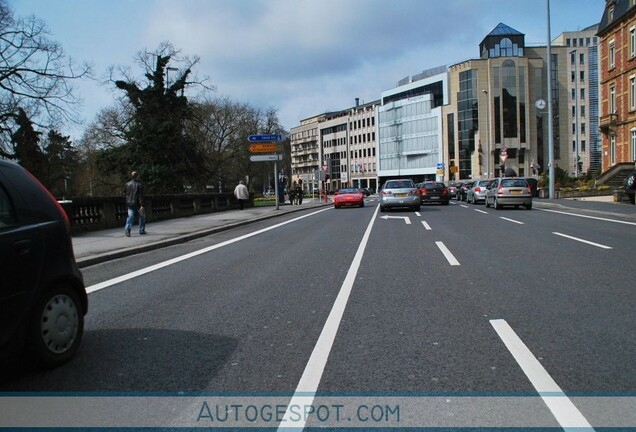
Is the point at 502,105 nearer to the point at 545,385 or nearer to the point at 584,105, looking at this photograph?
the point at 584,105

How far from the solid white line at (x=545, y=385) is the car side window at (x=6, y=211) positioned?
13.6 feet

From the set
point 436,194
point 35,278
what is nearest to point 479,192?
point 436,194

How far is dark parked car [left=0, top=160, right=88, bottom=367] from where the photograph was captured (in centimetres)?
401

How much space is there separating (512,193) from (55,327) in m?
25.7

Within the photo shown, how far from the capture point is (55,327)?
450 cm

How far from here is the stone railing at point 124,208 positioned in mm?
17391

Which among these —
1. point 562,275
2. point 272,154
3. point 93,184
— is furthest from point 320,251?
point 93,184

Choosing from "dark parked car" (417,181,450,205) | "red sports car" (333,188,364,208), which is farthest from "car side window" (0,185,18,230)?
"dark parked car" (417,181,450,205)

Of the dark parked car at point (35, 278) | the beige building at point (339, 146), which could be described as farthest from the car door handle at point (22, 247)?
the beige building at point (339, 146)

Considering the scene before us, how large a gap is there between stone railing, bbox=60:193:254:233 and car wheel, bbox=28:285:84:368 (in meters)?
12.0

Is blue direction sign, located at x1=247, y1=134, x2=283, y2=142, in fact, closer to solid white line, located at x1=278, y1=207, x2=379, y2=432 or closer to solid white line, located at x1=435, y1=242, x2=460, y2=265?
solid white line, located at x1=435, y1=242, x2=460, y2=265

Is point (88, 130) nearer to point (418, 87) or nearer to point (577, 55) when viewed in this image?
point (418, 87)

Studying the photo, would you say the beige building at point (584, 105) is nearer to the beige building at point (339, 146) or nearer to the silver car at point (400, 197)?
the beige building at point (339, 146)

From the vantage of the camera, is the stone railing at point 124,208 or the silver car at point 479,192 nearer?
the stone railing at point 124,208
